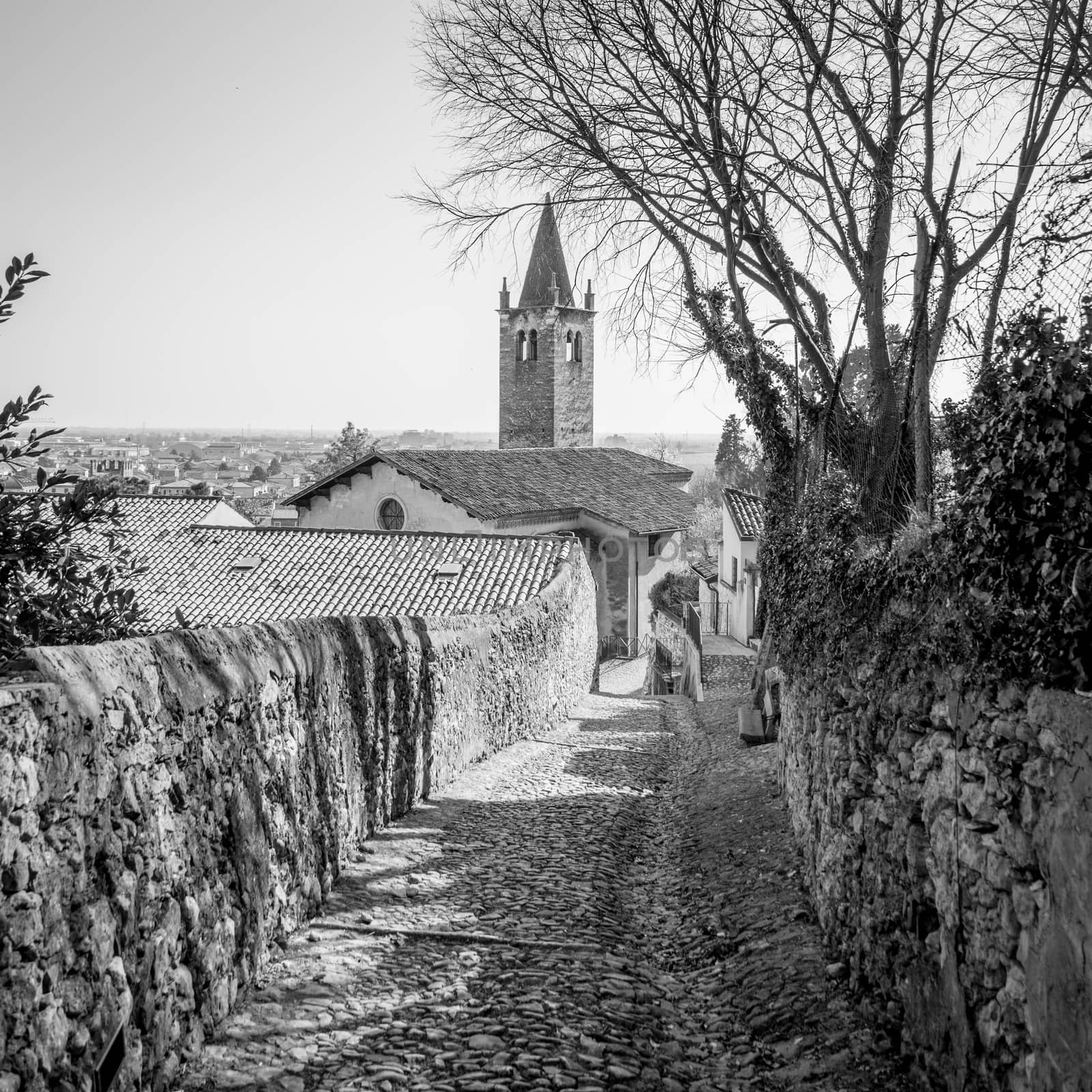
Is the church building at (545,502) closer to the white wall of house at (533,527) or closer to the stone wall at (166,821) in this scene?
the white wall of house at (533,527)

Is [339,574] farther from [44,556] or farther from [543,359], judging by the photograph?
[543,359]

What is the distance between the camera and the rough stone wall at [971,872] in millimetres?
3199

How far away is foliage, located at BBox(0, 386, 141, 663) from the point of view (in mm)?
5176

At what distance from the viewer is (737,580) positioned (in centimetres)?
3247

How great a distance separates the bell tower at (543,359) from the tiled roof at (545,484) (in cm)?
1002

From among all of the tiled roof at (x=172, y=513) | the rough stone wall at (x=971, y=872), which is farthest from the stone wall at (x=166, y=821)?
the tiled roof at (x=172, y=513)

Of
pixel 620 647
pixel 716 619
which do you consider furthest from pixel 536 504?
pixel 716 619

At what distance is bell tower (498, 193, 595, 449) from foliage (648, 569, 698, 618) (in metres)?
13.9

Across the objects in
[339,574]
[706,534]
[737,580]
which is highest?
[706,534]

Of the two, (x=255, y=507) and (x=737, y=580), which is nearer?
(x=737, y=580)

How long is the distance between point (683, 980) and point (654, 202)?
359 inches

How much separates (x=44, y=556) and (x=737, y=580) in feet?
93.6

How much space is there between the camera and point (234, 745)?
544cm

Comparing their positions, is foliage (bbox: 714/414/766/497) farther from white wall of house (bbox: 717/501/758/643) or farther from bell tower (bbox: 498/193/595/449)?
white wall of house (bbox: 717/501/758/643)
